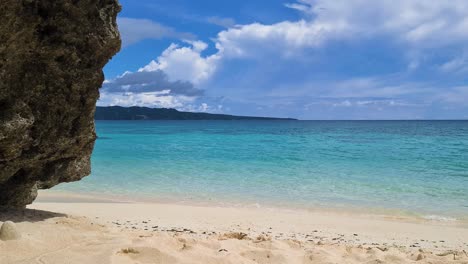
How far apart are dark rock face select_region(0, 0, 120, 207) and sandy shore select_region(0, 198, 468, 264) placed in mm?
948

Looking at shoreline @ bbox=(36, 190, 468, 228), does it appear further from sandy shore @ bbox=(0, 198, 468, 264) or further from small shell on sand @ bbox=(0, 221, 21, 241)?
small shell on sand @ bbox=(0, 221, 21, 241)

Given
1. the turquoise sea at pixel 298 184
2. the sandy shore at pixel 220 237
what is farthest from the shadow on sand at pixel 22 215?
the turquoise sea at pixel 298 184

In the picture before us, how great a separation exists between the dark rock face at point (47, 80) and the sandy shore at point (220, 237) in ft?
3.11

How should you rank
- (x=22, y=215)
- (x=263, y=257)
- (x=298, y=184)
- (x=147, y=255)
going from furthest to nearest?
1. (x=298, y=184)
2. (x=22, y=215)
3. (x=263, y=257)
4. (x=147, y=255)

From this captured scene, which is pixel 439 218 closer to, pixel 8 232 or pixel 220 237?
pixel 220 237

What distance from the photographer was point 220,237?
7020 mm

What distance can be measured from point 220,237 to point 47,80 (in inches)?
151

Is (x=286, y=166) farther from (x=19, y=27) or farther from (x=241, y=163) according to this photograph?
(x=19, y=27)

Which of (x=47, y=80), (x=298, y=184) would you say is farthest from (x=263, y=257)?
(x=298, y=184)

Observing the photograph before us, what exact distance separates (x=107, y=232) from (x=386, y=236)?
6.04m

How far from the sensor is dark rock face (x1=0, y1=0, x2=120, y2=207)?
522cm

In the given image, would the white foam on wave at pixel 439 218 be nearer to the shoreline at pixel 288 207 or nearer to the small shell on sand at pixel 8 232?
the shoreline at pixel 288 207

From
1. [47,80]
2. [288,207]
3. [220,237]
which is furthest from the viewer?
[288,207]

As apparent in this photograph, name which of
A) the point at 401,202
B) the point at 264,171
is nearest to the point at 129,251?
the point at 401,202
